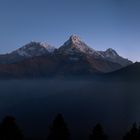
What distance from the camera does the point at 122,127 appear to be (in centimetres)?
15325

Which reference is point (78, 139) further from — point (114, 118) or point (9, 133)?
point (9, 133)

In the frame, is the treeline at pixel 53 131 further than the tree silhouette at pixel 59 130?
No

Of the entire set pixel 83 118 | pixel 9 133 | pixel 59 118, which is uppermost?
pixel 83 118

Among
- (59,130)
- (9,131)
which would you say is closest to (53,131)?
(59,130)

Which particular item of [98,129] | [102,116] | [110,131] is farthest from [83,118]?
[98,129]

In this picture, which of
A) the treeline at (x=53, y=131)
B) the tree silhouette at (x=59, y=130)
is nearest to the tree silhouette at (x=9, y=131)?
the treeline at (x=53, y=131)

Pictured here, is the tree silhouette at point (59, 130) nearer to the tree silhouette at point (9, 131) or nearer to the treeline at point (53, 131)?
the treeline at point (53, 131)

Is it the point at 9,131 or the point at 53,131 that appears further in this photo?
the point at 53,131

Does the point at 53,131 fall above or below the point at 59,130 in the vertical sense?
below

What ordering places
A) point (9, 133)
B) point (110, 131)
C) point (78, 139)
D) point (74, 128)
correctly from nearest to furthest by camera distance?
point (9, 133), point (78, 139), point (110, 131), point (74, 128)

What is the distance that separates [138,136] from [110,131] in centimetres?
10161

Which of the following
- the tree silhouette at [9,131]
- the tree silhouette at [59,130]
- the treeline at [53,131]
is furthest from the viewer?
the tree silhouette at [59,130]

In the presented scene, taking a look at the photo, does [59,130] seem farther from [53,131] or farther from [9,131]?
[9,131]

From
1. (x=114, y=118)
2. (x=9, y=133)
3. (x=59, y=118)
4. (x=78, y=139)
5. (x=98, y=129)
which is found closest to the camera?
(x=9, y=133)
